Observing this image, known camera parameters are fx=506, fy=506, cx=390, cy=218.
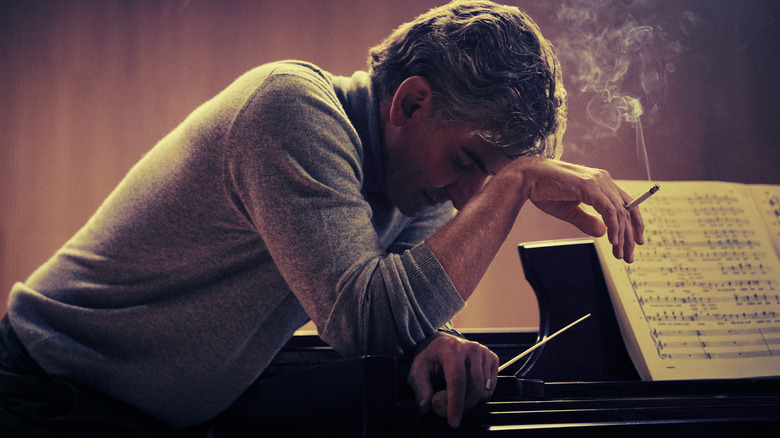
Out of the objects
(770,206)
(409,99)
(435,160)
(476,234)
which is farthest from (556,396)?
(770,206)

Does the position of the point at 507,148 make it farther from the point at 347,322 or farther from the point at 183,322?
the point at 183,322

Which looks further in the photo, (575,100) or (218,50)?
(218,50)

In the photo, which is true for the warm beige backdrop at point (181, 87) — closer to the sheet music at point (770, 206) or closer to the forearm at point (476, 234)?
the sheet music at point (770, 206)

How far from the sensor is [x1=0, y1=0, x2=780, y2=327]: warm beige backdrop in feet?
7.83

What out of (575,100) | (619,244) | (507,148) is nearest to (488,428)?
(619,244)

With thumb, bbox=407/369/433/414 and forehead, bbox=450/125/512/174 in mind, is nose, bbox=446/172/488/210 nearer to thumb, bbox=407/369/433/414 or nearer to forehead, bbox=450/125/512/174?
forehead, bbox=450/125/512/174

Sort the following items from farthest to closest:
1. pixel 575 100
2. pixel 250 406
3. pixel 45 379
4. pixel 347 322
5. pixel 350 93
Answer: pixel 575 100 < pixel 350 93 < pixel 250 406 < pixel 45 379 < pixel 347 322

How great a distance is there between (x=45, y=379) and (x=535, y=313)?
1963mm

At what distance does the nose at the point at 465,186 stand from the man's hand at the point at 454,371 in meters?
0.38

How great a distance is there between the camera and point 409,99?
105 cm

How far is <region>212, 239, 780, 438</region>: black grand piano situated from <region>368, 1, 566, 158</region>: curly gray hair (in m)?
0.26

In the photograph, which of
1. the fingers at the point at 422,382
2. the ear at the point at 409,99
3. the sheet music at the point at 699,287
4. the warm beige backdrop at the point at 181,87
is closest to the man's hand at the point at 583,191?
the sheet music at the point at 699,287

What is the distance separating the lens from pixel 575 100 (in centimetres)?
216

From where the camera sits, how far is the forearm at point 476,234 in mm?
794
